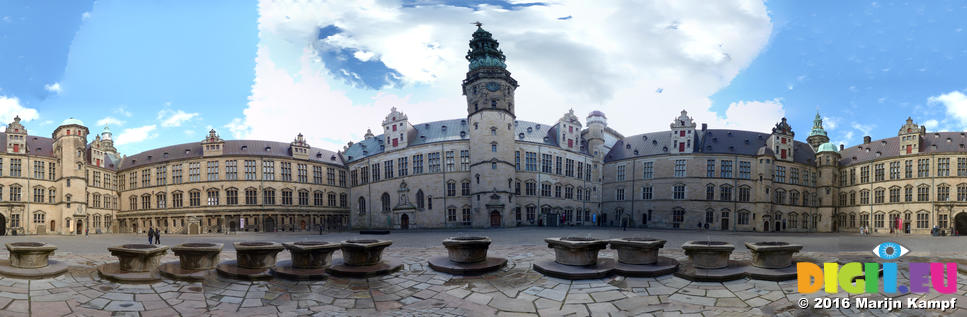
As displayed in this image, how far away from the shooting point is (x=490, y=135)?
44688 mm

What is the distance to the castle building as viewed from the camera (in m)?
44.9

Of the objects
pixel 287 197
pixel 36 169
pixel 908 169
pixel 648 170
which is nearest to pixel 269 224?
pixel 287 197

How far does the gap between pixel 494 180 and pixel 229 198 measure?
31.8 meters

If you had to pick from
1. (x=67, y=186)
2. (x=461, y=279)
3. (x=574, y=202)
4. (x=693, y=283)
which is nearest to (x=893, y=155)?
(x=574, y=202)

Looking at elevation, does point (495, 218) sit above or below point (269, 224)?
above

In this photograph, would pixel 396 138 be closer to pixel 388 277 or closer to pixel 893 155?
pixel 388 277

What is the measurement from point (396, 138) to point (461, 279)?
42251 millimetres

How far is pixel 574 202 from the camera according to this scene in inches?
2040

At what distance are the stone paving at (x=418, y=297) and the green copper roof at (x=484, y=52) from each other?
37248 millimetres

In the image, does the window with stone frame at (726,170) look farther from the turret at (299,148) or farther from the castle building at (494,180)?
the turret at (299,148)

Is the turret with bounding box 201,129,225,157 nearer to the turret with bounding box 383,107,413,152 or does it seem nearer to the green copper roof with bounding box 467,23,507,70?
the turret with bounding box 383,107,413,152

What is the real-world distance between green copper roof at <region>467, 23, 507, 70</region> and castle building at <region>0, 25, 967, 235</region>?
0.14m

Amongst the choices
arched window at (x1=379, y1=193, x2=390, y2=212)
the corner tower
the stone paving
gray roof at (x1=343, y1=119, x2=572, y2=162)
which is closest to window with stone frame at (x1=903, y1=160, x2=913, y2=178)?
gray roof at (x1=343, y1=119, x2=572, y2=162)

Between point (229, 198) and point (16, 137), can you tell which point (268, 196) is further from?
point (16, 137)
